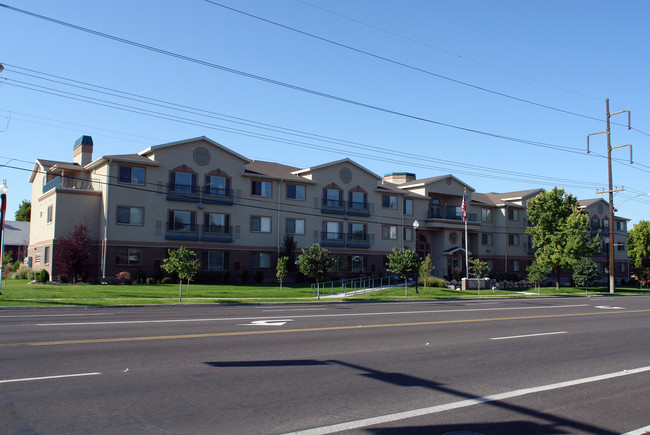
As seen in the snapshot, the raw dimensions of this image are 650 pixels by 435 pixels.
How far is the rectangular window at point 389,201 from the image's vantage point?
51344 millimetres

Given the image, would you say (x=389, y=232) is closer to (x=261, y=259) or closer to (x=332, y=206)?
(x=332, y=206)

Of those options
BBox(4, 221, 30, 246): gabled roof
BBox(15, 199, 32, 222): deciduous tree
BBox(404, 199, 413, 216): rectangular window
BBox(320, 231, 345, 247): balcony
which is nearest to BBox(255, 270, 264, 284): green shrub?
BBox(320, 231, 345, 247): balcony

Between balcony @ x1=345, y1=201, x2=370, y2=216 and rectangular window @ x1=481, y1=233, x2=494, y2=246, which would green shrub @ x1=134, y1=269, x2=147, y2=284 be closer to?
balcony @ x1=345, y1=201, x2=370, y2=216

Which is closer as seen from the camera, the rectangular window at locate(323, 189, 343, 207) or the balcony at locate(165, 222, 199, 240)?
the balcony at locate(165, 222, 199, 240)

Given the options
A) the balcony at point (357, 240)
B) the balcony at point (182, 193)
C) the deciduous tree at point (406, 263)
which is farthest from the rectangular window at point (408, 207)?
the balcony at point (182, 193)

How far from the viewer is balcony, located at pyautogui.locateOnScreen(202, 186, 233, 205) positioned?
41.8m

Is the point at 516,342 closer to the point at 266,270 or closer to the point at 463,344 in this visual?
the point at 463,344

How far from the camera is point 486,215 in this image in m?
59.9

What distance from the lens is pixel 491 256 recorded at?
194 ft

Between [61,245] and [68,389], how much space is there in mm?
32634

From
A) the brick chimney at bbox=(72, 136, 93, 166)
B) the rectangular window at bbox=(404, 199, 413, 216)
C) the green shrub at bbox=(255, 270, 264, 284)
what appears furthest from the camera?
the rectangular window at bbox=(404, 199, 413, 216)

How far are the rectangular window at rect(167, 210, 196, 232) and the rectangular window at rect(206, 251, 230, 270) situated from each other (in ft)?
8.03

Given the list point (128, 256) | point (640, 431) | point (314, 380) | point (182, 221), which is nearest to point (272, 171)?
point (182, 221)

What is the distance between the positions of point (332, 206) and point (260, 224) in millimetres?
7211
